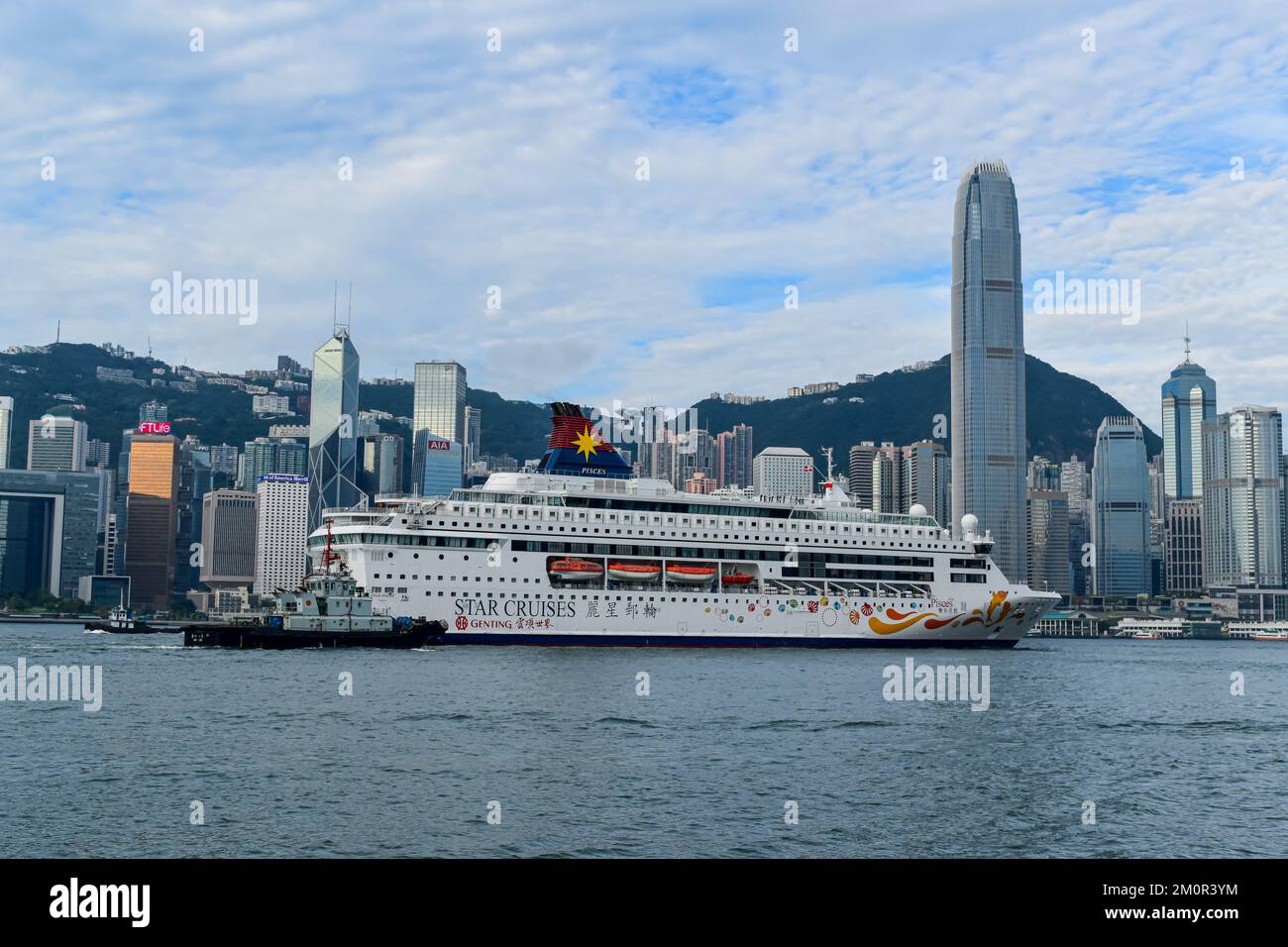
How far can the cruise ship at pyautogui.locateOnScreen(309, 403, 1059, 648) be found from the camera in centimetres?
7012

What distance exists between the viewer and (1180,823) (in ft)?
77.8

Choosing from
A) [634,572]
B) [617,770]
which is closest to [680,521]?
[634,572]

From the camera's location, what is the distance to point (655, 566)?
7481 centimetres

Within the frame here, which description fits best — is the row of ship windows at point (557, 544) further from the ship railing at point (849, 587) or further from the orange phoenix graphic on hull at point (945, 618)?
the orange phoenix graphic on hull at point (945, 618)

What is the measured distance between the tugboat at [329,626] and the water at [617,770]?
629 inches

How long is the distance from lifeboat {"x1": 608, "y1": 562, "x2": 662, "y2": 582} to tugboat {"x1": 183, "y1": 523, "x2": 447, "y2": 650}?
1159 cm

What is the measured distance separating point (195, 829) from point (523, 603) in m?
49.8

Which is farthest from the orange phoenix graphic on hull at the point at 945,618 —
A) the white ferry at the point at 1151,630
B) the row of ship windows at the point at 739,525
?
the white ferry at the point at 1151,630

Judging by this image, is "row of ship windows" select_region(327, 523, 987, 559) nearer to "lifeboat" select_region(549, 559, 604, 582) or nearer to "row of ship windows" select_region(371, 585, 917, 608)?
"lifeboat" select_region(549, 559, 604, 582)

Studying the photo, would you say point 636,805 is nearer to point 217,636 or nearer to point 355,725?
point 355,725

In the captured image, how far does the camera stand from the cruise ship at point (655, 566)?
70125 millimetres
